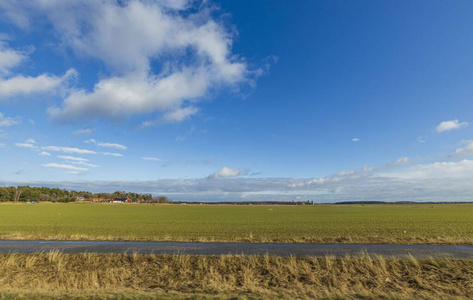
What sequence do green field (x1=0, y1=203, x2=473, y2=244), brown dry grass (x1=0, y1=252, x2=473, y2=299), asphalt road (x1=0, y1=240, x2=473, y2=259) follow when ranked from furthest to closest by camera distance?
green field (x1=0, y1=203, x2=473, y2=244)
asphalt road (x1=0, y1=240, x2=473, y2=259)
brown dry grass (x1=0, y1=252, x2=473, y2=299)

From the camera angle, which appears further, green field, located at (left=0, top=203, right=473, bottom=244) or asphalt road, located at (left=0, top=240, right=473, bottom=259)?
green field, located at (left=0, top=203, right=473, bottom=244)

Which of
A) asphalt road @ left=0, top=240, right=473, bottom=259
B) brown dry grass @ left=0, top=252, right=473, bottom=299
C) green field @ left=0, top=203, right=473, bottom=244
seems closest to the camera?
brown dry grass @ left=0, top=252, right=473, bottom=299

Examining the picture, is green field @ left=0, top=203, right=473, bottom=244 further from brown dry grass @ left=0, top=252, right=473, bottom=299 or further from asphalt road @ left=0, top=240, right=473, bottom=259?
brown dry grass @ left=0, top=252, right=473, bottom=299

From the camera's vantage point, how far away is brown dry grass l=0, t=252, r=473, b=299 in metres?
11.5

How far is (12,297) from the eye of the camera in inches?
413

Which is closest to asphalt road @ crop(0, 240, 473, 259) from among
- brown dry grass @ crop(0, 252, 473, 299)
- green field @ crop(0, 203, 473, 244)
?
brown dry grass @ crop(0, 252, 473, 299)

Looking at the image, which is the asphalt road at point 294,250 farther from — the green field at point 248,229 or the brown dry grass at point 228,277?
the green field at point 248,229

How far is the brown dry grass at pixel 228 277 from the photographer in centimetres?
1147

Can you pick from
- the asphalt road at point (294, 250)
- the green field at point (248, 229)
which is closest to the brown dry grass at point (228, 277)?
the asphalt road at point (294, 250)

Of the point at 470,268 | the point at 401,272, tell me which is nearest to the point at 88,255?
the point at 401,272

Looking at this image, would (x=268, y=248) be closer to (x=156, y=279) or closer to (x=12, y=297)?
(x=156, y=279)

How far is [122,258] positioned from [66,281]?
3.37 meters

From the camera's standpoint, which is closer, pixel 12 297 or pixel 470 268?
pixel 12 297

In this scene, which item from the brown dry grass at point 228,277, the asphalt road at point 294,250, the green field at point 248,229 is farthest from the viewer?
the green field at point 248,229
